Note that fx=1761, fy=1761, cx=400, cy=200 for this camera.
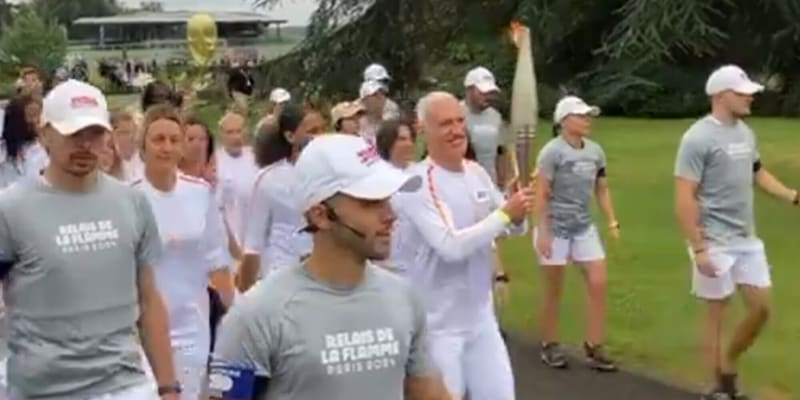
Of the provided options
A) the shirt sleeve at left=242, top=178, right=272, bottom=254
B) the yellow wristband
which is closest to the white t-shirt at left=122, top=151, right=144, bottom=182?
the shirt sleeve at left=242, top=178, right=272, bottom=254

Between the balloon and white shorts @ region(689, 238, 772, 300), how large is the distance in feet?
86.4

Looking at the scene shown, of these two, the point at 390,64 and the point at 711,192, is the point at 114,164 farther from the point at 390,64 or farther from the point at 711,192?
the point at 390,64

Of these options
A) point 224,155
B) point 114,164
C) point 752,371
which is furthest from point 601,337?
point 114,164

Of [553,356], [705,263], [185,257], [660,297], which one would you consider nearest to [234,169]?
[553,356]

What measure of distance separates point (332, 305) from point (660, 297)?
10504 millimetres

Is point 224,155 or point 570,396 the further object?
point 224,155

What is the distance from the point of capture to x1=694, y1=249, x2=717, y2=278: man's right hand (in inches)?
392

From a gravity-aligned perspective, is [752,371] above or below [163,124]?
below

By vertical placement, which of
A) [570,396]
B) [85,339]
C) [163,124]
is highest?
[163,124]

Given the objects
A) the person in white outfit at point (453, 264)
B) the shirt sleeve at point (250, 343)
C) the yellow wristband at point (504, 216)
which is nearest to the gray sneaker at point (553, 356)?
the person in white outfit at point (453, 264)

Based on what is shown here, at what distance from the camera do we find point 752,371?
11281mm

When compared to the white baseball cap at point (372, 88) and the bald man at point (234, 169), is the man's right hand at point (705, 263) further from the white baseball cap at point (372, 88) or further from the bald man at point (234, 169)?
the white baseball cap at point (372, 88)

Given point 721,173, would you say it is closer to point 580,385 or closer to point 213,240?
point 580,385

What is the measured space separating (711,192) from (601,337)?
2.07m
